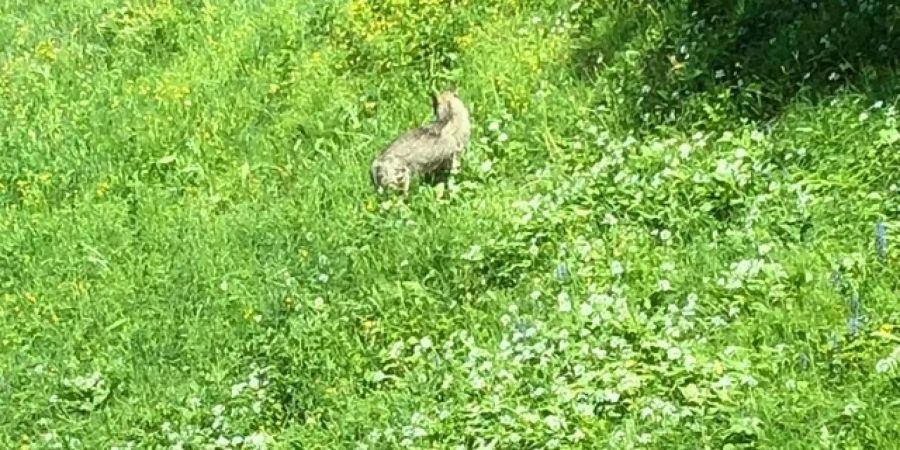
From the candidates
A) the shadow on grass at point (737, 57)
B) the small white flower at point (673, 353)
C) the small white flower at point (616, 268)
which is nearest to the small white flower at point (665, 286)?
the small white flower at point (616, 268)

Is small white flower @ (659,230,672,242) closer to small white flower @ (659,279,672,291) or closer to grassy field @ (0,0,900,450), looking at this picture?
grassy field @ (0,0,900,450)

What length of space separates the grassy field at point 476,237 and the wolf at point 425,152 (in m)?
0.13

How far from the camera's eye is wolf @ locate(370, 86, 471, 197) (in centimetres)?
794

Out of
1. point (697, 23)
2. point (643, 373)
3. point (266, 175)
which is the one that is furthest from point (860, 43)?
point (266, 175)

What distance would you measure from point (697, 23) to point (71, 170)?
4213 millimetres

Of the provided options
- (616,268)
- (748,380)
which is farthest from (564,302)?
(748,380)

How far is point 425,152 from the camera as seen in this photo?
7941 mm

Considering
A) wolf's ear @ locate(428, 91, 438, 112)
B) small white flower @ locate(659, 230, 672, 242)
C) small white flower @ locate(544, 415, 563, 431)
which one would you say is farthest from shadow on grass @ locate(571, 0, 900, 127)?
small white flower @ locate(544, 415, 563, 431)

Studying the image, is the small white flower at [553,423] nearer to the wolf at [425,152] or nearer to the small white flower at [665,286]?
the small white flower at [665,286]

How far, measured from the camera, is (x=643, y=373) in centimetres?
562

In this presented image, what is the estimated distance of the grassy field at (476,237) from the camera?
5598 millimetres

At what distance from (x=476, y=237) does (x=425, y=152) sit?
851mm

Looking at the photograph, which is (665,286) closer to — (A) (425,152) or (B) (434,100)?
(A) (425,152)

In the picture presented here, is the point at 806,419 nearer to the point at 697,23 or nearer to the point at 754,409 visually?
the point at 754,409
